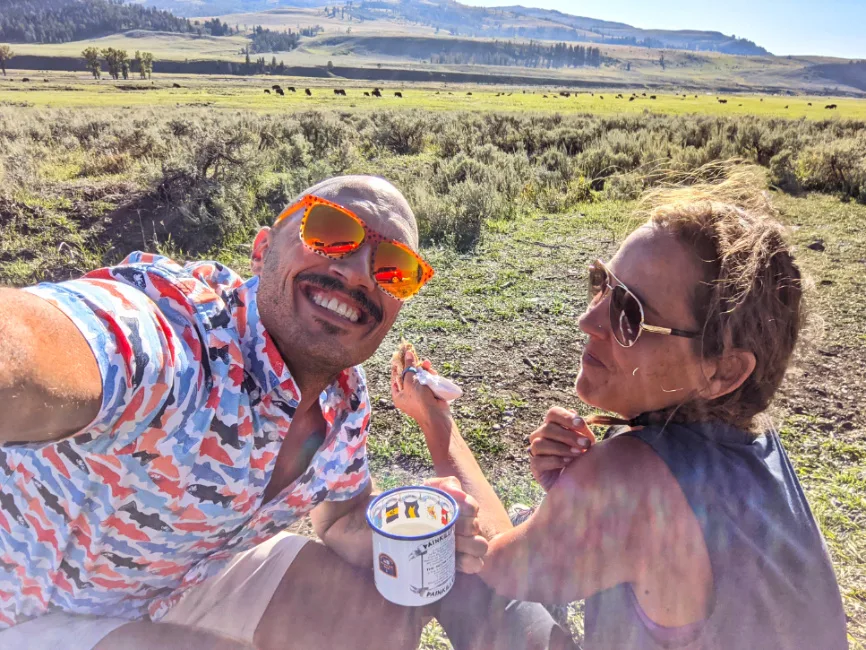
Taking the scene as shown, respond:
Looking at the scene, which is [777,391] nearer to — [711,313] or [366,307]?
[711,313]

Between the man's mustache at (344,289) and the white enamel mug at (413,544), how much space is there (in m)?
0.60

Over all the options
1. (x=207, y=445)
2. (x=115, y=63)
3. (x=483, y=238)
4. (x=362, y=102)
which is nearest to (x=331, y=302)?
(x=207, y=445)

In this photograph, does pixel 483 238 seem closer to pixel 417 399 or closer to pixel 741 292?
pixel 417 399

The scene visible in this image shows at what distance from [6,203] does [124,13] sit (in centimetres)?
23812

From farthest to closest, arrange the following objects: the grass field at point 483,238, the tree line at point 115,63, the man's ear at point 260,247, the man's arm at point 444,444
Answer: the tree line at point 115,63, the grass field at point 483,238, the man's arm at point 444,444, the man's ear at point 260,247

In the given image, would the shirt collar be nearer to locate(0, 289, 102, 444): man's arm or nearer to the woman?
locate(0, 289, 102, 444): man's arm

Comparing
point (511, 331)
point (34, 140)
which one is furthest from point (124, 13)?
point (511, 331)

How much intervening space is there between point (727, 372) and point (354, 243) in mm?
1204

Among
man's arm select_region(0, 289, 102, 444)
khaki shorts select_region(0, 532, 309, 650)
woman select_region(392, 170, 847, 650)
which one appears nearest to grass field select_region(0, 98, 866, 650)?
woman select_region(392, 170, 847, 650)

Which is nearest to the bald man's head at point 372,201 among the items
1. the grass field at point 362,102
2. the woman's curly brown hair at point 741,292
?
the woman's curly brown hair at point 741,292

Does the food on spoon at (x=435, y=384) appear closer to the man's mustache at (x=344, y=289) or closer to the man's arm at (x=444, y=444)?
the man's arm at (x=444, y=444)

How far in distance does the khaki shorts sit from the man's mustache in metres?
0.92

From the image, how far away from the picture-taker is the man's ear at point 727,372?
1559mm

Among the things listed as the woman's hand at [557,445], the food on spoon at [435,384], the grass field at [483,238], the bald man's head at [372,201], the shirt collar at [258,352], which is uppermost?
the bald man's head at [372,201]
